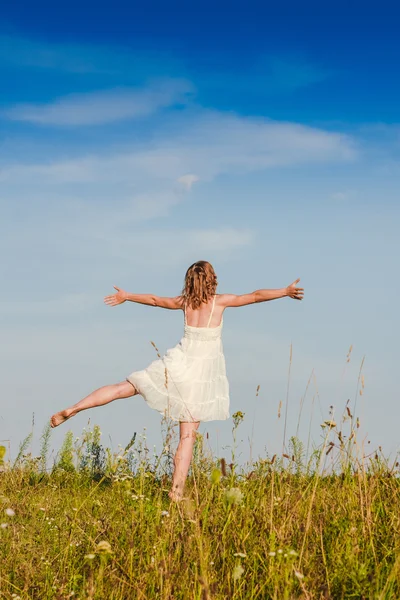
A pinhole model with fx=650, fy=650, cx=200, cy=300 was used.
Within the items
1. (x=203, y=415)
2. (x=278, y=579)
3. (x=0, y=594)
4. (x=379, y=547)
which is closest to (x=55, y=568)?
(x=0, y=594)

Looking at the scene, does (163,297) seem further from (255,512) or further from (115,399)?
(255,512)

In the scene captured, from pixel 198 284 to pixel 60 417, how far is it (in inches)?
94.2

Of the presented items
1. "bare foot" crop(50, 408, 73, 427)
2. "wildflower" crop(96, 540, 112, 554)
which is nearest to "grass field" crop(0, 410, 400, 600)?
"wildflower" crop(96, 540, 112, 554)

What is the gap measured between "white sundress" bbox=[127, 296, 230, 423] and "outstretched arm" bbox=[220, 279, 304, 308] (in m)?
0.22

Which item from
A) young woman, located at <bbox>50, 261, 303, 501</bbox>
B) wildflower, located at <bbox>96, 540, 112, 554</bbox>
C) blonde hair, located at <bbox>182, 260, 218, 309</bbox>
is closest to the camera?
wildflower, located at <bbox>96, 540, 112, 554</bbox>

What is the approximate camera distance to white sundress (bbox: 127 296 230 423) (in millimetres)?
7578

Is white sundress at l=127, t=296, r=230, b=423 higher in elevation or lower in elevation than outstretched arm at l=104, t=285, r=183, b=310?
lower

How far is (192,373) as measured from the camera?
25.2 feet

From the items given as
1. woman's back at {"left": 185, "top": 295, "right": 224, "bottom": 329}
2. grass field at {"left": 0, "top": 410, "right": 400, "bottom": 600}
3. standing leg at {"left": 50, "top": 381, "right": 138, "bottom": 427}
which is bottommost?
grass field at {"left": 0, "top": 410, "right": 400, "bottom": 600}

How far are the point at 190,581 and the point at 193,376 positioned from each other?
4018 mm

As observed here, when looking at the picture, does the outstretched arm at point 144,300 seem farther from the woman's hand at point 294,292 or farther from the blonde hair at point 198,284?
the woman's hand at point 294,292

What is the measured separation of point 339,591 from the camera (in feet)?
11.9

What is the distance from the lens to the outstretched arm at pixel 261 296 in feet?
26.0

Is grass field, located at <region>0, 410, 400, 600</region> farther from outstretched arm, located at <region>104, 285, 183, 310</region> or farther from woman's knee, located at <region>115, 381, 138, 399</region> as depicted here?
outstretched arm, located at <region>104, 285, 183, 310</region>
